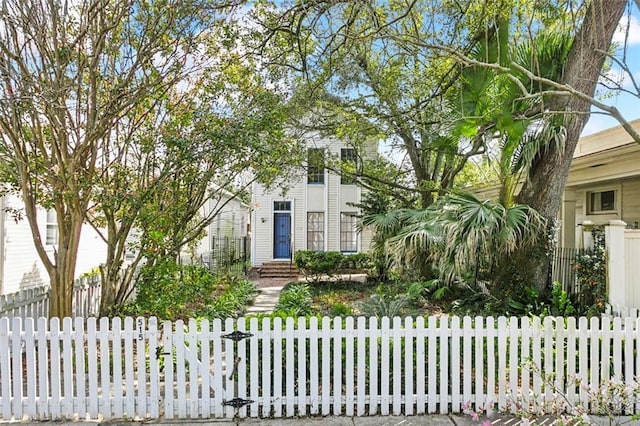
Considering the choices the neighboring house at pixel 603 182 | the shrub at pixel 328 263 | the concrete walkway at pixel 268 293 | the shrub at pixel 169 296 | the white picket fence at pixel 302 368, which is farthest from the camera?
the shrub at pixel 328 263

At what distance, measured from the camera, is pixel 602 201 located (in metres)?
10.8

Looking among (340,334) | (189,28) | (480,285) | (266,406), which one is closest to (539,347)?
(340,334)

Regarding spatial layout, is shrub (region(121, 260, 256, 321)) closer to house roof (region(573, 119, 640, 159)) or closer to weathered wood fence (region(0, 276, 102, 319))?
weathered wood fence (region(0, 276, 102, 319))

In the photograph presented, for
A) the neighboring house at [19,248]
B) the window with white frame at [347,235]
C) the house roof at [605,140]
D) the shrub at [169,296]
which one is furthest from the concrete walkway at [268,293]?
the house roof at [605,140]

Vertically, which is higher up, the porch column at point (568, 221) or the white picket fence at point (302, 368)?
the porch column at point (568, 221)

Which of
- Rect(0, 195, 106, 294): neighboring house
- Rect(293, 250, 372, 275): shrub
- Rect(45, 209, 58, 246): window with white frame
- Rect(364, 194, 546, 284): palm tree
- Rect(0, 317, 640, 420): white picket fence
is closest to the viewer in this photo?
Rect(0, 317, 640, 420): white picket fence

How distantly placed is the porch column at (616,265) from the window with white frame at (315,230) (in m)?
13.7

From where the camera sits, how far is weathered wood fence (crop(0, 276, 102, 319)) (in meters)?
5.58

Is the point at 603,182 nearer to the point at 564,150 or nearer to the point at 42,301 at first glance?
the point at 564,150

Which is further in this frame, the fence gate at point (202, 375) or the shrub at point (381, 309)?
the shrub at point (381, 309)

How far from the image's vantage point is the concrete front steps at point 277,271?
56.6 feet

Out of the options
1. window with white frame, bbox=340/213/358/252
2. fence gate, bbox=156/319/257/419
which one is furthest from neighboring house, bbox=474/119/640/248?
window with white frame, bbox=340/213/358/252

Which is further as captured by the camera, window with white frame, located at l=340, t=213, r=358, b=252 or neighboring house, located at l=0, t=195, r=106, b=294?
window with white frame, located at l=340, t=213, r=358, b=252

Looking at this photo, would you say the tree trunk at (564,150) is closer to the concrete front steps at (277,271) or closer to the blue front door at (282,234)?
the concrete front steps at (277,271)
